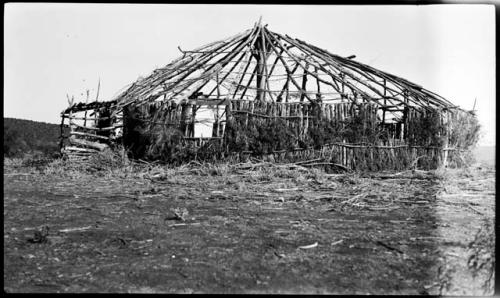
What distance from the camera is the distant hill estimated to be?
648 inches

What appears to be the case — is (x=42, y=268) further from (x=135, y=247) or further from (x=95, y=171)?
(x=95, y=171)

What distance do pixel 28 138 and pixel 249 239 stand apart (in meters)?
18.3

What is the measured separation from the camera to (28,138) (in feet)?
63.9

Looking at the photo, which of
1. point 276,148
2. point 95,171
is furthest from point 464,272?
point 95,171

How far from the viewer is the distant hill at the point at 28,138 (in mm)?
16456

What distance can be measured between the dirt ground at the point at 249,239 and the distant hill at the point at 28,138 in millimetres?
9616

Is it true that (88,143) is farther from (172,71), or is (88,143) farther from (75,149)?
(172,71)

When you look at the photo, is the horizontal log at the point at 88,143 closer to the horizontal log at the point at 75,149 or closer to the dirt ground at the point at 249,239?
the horizontal log at the point at 75,149

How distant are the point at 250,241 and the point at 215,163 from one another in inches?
268

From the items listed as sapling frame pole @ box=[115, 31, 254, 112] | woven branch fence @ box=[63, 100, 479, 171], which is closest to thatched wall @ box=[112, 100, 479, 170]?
woven branch fence @ box=[63, 100, 479, 171]

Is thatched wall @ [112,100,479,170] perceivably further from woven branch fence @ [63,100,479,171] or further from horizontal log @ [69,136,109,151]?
horizontal log @ [69,136,109,151]

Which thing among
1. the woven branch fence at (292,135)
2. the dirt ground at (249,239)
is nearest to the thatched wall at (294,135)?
the woven branch fence at (292,135)

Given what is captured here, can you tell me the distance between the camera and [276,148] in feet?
36.3

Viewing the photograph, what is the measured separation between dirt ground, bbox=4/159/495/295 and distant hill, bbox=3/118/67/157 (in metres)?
9.62
